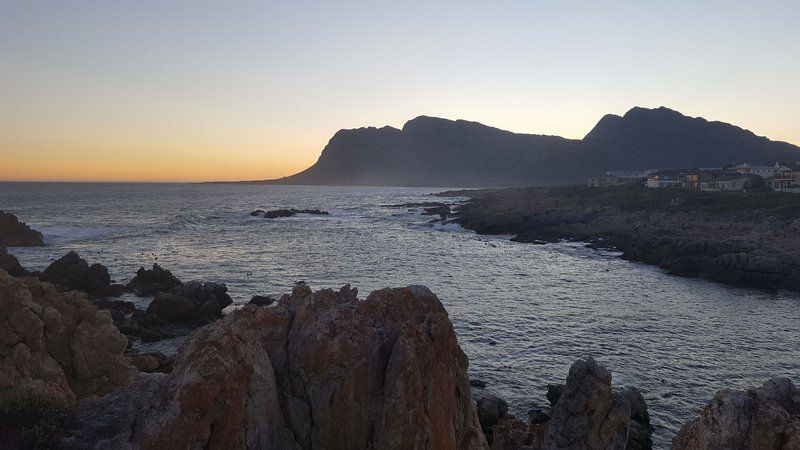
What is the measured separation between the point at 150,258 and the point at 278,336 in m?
62.4

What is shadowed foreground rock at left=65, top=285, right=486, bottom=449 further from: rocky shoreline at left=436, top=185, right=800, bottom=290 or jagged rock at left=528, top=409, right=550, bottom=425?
rocky shoreline at left=436, top=185, right=800, bottom=290

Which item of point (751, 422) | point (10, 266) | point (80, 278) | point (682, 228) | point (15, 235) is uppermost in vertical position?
point (682, 228)

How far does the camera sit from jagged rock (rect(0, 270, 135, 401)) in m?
16.3

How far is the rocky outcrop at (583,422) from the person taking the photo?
63.5 feet

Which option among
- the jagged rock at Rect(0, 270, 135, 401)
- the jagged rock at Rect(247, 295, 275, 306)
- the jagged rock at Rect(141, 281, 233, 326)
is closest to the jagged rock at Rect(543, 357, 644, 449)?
the jagged rock at Rect(0, 270, 135, 401)

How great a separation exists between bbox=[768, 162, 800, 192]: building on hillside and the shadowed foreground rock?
12892 cm

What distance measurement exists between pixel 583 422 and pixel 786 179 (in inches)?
5380

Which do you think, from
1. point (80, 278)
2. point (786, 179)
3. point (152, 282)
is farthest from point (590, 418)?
point (786, 179)

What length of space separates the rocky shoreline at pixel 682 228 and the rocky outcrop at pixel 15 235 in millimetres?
75526

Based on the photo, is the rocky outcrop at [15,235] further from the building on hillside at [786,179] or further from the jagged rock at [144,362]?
the building on hillside at [786,179]

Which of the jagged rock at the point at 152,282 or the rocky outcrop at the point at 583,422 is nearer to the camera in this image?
the rocky outcrop at the point at 583,422

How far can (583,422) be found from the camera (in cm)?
1962

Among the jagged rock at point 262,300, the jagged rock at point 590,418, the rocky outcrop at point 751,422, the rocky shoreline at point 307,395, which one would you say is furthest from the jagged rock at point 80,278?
the rocky outcrop at point 751,422

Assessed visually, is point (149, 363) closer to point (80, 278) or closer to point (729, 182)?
point (80, 278)
